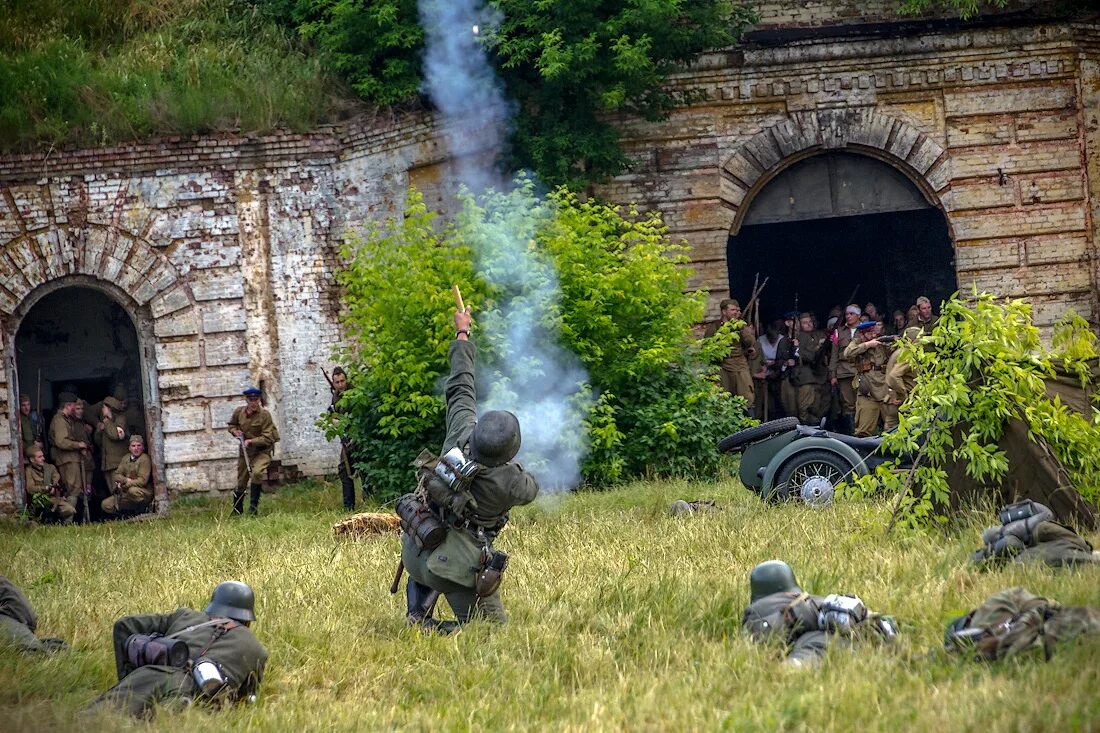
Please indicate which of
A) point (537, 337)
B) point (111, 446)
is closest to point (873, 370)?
point (537, 337)

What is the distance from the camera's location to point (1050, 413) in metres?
10.1

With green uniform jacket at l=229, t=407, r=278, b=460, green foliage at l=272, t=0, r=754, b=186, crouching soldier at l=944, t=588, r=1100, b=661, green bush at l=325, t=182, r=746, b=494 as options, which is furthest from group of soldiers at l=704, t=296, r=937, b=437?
crouching soldier at l=944, t=588, r=1100, b=661

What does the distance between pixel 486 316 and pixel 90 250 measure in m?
6.68

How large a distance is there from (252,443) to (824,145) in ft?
29.5

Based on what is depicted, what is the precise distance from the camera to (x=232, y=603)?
791 cm

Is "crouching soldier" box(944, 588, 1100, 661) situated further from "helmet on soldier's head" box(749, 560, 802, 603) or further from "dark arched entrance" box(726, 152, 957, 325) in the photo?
"dark arched entrance" box(726, 152, 957, 325)

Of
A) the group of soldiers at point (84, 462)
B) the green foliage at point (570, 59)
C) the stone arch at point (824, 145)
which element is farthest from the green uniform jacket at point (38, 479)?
the stone arch at point (824, 145)

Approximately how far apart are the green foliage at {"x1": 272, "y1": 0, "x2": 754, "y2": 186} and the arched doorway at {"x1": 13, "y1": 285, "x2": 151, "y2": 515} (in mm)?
6130

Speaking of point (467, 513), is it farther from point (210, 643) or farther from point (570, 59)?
point (570, 59)

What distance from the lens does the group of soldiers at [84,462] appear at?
64.9 feet

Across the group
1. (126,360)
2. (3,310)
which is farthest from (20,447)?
(126,360)

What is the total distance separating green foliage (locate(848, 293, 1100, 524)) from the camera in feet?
33.0

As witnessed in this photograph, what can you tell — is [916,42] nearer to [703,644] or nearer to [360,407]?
[360,407]

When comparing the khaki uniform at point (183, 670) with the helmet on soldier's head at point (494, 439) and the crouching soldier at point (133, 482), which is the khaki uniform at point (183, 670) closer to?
the helmet on soldier's head at point (494, 439)
